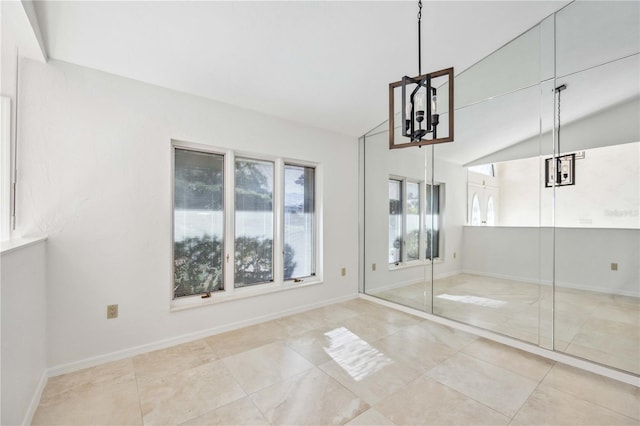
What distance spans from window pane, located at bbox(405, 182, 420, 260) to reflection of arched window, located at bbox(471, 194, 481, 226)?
0.66m

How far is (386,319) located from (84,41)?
12.5 feet

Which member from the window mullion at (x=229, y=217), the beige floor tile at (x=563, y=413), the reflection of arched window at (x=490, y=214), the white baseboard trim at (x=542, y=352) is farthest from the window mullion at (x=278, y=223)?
the beige floor tile at (x=563, y=413)

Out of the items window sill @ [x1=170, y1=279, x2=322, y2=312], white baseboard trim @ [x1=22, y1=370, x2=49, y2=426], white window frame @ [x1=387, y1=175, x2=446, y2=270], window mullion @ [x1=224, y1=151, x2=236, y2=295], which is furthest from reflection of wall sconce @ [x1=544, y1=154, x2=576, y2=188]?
white baseboard trim @ [x1=22, y1=370, x2=49, y2=426]

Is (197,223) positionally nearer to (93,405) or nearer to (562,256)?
(93,405)

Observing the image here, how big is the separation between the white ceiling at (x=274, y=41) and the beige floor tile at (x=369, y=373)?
266cm

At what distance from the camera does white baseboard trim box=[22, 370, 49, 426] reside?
1634 millimetres

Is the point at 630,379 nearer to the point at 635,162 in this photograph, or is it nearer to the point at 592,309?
the point at 592,309

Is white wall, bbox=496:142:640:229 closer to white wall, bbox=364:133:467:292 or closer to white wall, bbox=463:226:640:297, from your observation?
white wall, bbox=463:226:640:297

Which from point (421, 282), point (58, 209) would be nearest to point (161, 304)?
point (58, 209)

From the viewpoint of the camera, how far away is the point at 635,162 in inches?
81.5

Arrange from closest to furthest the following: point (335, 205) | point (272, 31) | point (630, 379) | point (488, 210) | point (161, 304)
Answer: point (630, 379), point (272, 31), point (161, 304), point (488, 210), point (335, 205)

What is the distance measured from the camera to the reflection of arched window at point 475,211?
9.72ft

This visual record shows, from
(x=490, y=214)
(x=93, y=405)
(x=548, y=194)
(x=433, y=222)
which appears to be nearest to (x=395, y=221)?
(x=433, y=222)

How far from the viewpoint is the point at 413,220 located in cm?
362
